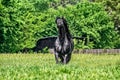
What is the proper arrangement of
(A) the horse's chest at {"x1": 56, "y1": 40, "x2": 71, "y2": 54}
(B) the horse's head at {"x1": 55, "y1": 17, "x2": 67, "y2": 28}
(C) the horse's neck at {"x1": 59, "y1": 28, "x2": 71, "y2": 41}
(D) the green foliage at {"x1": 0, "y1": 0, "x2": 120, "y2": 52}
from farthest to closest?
(D) the green foliage at {"x1": 0, "y1": 0, "x2": 120, "y2": 52}, (A) the horse's chest at {"x1": 56, "y1": 40, "x2": 71, "y2": 54}, (C) the horse's neck at {"x1": 59, "y1": 28, "x2": 71, "y2": 41}, (B) the horse's head at {"x1": 55, "y1": 17, "x2": 67, "y2": 28}

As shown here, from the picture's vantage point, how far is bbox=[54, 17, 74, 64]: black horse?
16984 mm

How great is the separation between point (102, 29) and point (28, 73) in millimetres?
34707

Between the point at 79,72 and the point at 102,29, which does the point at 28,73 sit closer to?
the point at 79,72

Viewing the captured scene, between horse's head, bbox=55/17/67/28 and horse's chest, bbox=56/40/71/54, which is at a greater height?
horse's head, bbox=55/17/67/28

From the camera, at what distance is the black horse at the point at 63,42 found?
17.0 meters

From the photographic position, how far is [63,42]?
17422mm

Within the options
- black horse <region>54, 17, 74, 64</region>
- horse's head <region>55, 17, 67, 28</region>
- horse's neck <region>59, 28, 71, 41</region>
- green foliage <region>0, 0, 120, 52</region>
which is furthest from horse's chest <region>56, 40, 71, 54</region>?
green foliage <region>0, 0, 120, 52</region>

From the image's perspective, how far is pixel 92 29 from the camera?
44.9 meters

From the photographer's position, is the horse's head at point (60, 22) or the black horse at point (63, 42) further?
the black horse at point (63, 42)

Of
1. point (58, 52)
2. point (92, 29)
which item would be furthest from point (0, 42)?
point (58, 52)

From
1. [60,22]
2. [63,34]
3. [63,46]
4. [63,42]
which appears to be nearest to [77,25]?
[63,46]

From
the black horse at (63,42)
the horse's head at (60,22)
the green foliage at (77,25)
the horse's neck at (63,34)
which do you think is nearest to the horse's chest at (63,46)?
the black horse at (63,42)

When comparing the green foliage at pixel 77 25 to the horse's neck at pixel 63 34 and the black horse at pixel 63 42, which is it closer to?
the black horse at pixel 63 42

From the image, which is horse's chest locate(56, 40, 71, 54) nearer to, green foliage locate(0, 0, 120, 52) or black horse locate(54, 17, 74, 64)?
black horse locate(54, 17, 74, 64)
